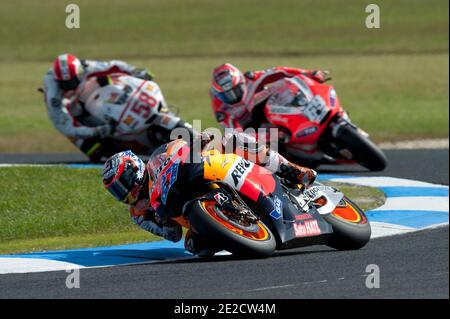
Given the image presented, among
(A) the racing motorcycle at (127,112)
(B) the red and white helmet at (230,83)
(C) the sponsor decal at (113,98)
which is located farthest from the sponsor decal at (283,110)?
(C) the sponsor decal at (113,98)

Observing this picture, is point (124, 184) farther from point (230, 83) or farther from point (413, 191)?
point (230, 83)

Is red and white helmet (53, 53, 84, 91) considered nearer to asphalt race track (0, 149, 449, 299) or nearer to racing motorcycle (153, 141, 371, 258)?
racing motorcycle (153, 141, 371, 258)

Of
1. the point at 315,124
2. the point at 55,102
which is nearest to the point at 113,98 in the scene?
the point at 55,102

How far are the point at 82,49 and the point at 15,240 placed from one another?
31.4 m

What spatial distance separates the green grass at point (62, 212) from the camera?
12.0 metres

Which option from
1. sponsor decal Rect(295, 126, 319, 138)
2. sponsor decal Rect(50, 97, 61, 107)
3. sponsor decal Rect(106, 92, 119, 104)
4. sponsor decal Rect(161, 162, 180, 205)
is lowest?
sponsor decal Rect(295, 126, 319, 138)

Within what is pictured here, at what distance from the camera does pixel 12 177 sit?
14953 mm

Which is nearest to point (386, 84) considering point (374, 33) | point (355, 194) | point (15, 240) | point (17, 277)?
point (374, 33)

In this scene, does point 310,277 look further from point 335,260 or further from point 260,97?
point 260,97

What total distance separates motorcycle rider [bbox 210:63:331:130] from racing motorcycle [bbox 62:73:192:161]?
97 centimetres

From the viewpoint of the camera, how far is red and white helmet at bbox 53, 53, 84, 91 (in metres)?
18.7

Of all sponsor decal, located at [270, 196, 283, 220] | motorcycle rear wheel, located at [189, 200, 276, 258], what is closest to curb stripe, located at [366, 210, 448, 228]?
sponsor decal, located at [270, 196, 283, 220]

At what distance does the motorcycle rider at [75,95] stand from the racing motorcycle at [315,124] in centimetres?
251

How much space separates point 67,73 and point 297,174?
8.72 meters
